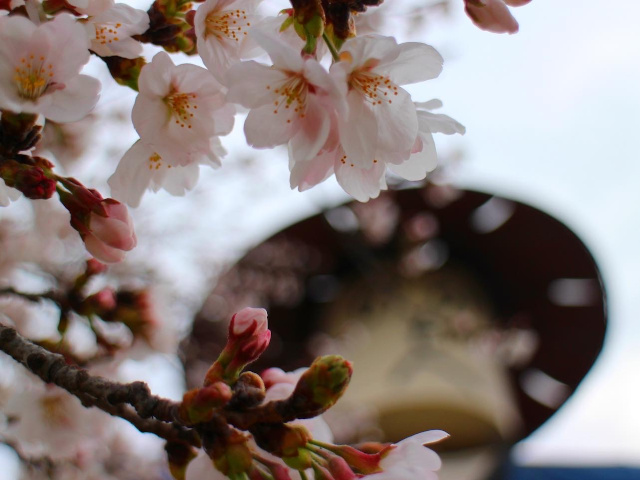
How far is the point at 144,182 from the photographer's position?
0.87m

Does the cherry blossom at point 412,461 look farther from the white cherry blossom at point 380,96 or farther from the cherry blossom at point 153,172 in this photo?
the cherry blossom at point 153,172

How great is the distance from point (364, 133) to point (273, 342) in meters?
3.33

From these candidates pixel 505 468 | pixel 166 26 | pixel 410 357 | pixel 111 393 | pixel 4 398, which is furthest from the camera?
pixel 410 357

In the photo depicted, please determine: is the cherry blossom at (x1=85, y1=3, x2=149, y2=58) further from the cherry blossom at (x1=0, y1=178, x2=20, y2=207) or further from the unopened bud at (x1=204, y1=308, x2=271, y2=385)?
the unopened bud at (x1=204, y1=308, x2=271, y2=385)

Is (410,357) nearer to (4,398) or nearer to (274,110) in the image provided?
(4,398)

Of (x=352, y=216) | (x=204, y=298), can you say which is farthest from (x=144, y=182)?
(x=352, y=216)

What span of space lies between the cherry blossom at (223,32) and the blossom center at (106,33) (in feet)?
0.33

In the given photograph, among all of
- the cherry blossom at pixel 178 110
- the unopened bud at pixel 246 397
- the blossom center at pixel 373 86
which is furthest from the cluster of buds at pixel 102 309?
the blossom center at pixel 373 86

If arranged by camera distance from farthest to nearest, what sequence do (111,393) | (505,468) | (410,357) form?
1. (410,357)
2. (505,468)
3. (111,393)

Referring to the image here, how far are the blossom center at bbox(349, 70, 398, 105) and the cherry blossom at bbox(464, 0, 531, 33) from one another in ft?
0.48

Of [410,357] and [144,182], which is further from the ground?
[144,182]

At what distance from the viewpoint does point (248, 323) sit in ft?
2.40

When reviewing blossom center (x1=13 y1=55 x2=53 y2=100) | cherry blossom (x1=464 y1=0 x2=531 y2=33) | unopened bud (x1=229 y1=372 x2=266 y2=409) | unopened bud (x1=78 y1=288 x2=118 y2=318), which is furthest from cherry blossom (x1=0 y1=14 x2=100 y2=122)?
unopened bud (x1=78 y1=288 x2=118 y2=318)

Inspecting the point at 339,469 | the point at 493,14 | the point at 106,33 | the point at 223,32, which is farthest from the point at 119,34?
the point at 339,469
